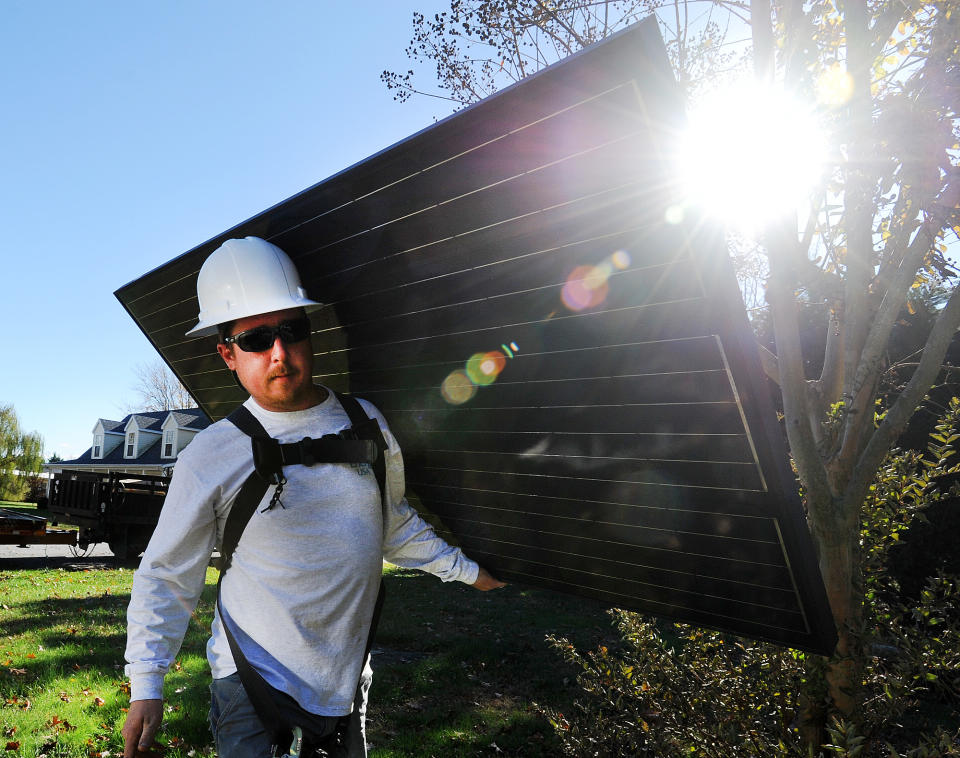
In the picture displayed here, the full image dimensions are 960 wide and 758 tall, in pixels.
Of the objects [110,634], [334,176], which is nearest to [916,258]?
[334,176]

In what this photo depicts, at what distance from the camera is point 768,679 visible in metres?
3.35

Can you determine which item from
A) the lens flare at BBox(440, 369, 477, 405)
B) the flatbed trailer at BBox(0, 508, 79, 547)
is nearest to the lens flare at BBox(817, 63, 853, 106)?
the lens flare at BBox(440, 369, 477, 405)

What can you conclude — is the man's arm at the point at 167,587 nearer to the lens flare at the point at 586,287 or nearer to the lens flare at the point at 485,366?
the lens flare at the point at 485,366

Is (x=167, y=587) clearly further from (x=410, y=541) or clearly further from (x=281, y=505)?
(x=410, y=541)

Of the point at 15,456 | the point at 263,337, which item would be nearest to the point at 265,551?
the point at 263,337

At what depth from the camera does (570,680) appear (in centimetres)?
709

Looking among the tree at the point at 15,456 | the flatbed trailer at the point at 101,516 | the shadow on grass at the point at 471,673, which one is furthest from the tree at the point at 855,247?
the tree at the point at 15,456

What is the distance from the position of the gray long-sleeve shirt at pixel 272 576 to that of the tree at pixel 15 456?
47.3 metres

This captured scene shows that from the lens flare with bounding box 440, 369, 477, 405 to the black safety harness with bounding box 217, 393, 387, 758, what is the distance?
323 millimetres

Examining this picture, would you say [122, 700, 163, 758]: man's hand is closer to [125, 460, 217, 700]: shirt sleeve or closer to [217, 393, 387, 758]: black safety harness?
[125, 460, 217, 700]: shirt sleeve

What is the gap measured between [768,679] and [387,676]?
4435 millimetres

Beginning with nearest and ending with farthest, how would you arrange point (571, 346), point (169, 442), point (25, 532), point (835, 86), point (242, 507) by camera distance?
point (571, 346), point (242, 507), point (835, 86), point (25, 532), point (169, 442)

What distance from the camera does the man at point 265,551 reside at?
222cm

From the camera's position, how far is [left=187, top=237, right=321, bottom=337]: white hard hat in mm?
2451
